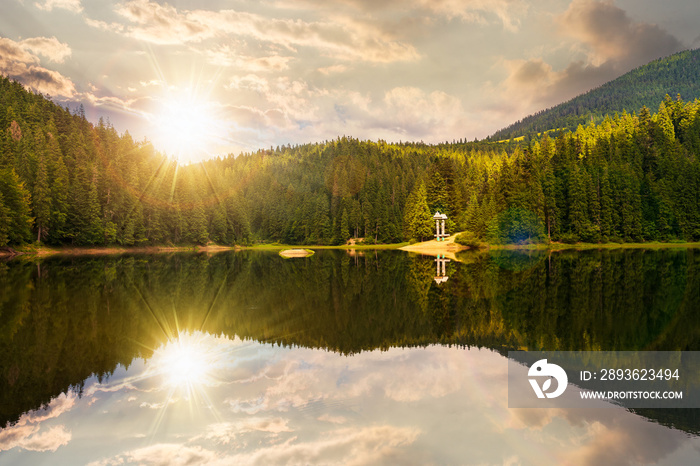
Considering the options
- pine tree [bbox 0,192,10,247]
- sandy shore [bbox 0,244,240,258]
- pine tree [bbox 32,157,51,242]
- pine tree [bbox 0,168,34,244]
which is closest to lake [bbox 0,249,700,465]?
pine tree [bbox 0,192,10,247]

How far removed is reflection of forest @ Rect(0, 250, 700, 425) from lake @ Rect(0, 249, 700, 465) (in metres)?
0.09

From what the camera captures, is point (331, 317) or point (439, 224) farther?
point (439, 224)

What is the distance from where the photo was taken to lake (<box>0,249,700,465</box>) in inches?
269

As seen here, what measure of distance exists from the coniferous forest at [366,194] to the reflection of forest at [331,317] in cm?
5611

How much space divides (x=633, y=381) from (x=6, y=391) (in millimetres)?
14242

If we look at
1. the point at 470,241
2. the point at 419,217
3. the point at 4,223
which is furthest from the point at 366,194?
the point at 4,223

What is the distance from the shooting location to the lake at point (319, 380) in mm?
6820

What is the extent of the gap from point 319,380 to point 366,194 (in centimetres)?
11856

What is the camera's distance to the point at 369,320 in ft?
54.2

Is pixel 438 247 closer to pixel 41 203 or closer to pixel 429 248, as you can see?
pixel 429 248

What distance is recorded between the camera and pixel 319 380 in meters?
9.98

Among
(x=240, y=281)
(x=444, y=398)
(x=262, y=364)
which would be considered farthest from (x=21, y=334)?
(x=240, y=281)

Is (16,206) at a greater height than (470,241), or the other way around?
(16,206)

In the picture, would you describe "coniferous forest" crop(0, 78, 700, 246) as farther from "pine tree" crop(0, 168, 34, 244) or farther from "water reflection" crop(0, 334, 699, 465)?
"water reflection" crop(0, 334, 699, 465)
